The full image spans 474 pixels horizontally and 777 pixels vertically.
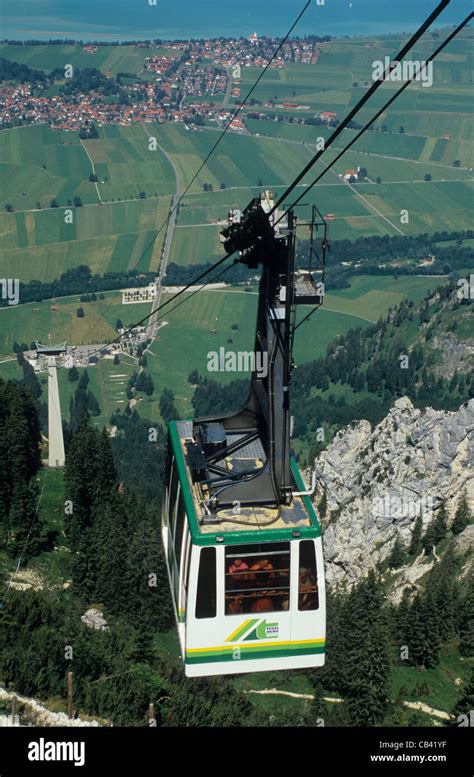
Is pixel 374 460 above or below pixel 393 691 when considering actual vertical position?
below

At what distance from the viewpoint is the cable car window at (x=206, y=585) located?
19.4m

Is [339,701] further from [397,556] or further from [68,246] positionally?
[68,246]

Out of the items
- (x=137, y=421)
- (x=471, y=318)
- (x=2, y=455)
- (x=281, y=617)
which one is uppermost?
(x=281, y=617)

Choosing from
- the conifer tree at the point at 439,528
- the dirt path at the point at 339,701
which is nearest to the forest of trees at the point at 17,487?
the dirt path at the point at 339,701

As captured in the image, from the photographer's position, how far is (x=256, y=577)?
1973 cm

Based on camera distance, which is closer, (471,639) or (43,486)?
(471,639)

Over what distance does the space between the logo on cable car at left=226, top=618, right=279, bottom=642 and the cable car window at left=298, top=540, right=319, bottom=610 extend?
0.73 metres

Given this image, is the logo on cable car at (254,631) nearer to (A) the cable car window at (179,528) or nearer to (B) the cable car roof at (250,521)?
(B) the cable car roof at (250,521)

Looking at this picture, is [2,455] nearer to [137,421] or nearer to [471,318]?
[137,421]

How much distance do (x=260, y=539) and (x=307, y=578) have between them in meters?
1.39

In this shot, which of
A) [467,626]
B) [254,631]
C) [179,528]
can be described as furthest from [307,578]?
[467,626]

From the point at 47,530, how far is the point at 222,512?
32471mm

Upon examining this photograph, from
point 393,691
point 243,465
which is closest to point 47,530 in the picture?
point 393,691

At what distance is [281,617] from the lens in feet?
66.0
